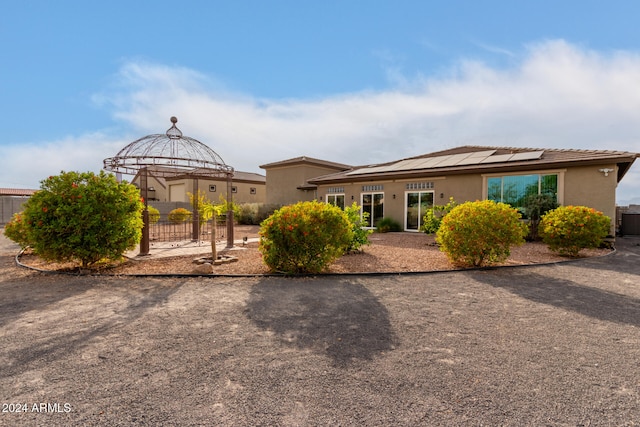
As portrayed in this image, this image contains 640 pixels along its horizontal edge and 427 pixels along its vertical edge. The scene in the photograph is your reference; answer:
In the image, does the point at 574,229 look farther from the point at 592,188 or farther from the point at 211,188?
the point at 211,188

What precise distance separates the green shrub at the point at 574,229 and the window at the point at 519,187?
423 cm

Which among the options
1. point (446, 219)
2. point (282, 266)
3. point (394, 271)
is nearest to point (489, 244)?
point (446, 219)

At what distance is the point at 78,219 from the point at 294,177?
836 inches

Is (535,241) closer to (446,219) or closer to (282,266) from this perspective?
(446,219)

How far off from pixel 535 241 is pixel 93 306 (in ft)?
52.2

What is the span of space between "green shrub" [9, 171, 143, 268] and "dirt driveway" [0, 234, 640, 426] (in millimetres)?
1286

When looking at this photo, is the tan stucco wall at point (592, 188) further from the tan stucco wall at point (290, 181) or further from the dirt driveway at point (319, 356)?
the tan stucco wall at point (290, 181)

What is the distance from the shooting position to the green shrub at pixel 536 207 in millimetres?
13680

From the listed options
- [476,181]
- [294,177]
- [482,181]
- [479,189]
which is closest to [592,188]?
[482,181]

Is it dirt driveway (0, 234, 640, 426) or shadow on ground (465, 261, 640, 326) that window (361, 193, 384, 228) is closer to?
shadow on ground (465, 261, 640, 326)

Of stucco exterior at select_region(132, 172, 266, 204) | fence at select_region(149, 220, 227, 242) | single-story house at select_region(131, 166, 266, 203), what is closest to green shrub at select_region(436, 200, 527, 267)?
fence at select_region(149, 220, 227, 242)

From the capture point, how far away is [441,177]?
56.4 feet

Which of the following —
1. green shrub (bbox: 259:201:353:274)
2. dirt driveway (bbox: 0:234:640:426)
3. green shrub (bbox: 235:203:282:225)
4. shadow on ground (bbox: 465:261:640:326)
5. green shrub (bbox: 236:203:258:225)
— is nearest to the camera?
dirt driveway (bbox: 0:234:640:426)

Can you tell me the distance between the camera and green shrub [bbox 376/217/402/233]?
18.6 metres
